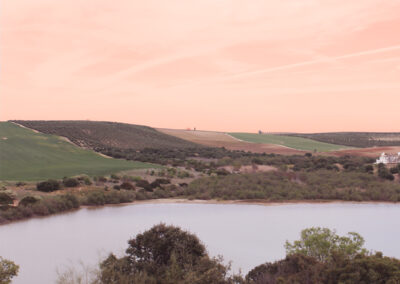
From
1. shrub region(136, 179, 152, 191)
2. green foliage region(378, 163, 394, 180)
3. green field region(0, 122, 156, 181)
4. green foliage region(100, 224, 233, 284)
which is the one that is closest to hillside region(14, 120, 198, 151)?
green field region(0, 122, 156, 181)

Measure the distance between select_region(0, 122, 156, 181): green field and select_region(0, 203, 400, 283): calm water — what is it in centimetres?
2514

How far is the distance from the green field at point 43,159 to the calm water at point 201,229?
82.5 feet

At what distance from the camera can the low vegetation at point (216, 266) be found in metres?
15.3

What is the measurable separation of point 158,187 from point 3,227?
23042 mm

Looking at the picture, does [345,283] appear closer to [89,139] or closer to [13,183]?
[13,183]

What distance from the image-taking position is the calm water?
78.3ft

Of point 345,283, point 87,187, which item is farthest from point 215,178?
point 345,283

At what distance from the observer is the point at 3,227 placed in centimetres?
3173

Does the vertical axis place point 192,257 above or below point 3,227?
above

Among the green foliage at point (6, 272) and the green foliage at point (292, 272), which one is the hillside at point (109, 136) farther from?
the green foliage at point (292, 272)

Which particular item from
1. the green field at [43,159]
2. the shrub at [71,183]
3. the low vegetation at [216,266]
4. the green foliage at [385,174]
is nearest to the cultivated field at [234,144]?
the green foliage at [385,174]

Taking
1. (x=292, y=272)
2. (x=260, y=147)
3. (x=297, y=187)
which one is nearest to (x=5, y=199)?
(x=292, y=272)

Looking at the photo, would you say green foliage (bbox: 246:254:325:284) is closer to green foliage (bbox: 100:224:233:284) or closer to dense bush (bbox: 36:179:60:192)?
green foliage (bbox: 100:224:233:284)

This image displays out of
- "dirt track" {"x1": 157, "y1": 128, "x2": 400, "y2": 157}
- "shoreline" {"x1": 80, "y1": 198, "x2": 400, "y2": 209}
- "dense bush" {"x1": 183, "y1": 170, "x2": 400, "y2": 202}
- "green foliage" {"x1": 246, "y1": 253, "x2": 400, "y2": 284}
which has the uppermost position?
"dirt track" {"x1": 157, "y1": 128, "x2": 400, "y2": 157}
